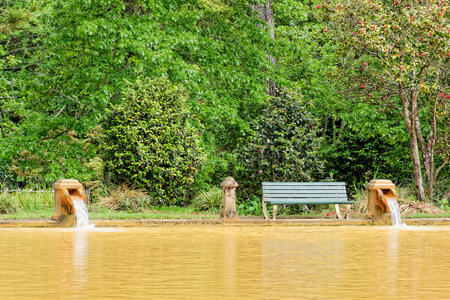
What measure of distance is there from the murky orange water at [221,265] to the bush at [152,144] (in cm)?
517

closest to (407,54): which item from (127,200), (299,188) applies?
(299,188)

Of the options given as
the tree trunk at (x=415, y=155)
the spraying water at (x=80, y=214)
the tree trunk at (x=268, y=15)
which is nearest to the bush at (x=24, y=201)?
the spraying water at (x=80, y=214)

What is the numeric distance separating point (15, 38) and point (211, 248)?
83.2 feet

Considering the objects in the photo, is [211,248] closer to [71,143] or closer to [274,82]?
[71,143]

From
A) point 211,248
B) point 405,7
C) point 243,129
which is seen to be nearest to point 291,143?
point 243,129

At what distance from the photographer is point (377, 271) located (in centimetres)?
868

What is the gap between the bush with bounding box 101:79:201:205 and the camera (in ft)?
65.9

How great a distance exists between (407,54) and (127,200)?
400 inches

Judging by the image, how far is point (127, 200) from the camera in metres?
19.7

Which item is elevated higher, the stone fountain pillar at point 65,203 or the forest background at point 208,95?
the forest background at point 208,95

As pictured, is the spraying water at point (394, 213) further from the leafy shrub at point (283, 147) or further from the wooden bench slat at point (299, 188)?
the leafy shrub at point (283, 147)

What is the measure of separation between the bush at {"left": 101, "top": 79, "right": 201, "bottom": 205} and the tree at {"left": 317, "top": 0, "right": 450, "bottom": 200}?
5.98 m

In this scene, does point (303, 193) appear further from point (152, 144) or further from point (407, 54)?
point (407, 54)

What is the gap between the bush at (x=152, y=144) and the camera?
20078mm
